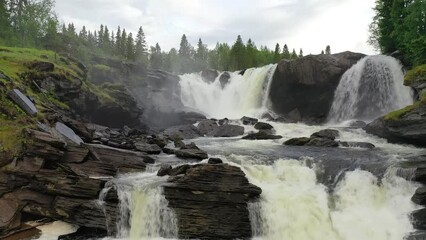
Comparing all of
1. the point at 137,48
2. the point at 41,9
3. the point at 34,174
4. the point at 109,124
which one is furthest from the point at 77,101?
the point at 137,48

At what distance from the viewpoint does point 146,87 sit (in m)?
61.5

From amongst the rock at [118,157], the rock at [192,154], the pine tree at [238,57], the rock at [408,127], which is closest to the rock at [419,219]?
the rock at [408,127]

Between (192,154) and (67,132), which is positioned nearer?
(67,132)

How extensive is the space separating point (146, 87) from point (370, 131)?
38.9m

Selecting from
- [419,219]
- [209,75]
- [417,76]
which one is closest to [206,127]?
[417,76]

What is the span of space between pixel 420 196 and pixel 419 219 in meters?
1.18

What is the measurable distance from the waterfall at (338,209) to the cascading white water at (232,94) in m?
35.3

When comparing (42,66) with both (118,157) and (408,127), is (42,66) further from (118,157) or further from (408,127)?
(408,127)

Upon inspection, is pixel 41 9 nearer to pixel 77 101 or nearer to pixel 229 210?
pixel 77 101

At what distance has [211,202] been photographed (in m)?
18.0

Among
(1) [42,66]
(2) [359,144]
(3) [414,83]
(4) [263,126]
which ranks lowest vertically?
(2) [359,144]

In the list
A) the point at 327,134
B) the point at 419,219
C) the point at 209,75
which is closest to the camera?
the point at 419,219

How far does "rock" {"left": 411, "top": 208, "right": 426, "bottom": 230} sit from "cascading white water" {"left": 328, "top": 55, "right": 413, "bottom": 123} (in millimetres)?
26329

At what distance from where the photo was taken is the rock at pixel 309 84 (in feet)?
156
